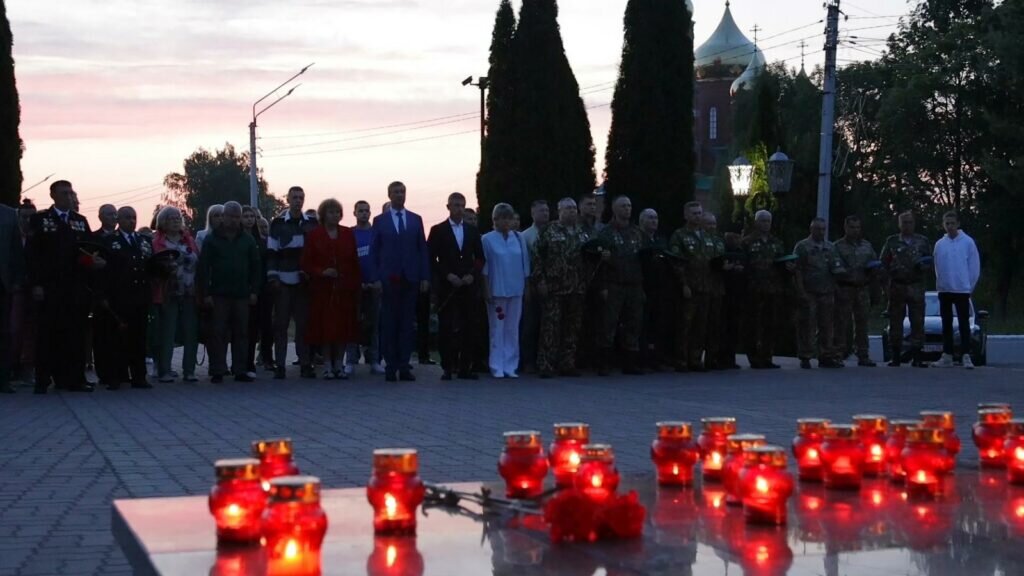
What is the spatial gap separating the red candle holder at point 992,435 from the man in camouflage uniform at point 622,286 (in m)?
11.0

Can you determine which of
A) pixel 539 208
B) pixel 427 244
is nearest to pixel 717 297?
pixel 539 208

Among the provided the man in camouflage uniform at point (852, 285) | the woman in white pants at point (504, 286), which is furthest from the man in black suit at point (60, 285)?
the man in camouflage uniform at point (852, 285)

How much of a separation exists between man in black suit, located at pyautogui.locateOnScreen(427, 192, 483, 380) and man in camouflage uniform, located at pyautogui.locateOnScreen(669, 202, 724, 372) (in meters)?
2.62

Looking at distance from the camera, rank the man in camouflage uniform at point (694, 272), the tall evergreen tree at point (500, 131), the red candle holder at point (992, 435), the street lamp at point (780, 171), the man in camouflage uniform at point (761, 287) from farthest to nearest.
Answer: the street lamp at point (780, 171) → the tall evergreen tree at point (500, 131) → the man in camouflage uniform at point (761, 287) → the man in camouflage uniform at point (694, 272) → the red candle holder at point (992, 435)

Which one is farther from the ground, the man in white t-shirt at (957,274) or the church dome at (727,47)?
the church dome at (727,47)

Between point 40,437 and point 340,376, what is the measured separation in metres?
6.93

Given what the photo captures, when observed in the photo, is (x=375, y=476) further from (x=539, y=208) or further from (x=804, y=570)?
(x=539, y=208)

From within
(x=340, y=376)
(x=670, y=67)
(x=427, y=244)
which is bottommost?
(x=340, y=376)

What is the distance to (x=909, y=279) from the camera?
782 inches

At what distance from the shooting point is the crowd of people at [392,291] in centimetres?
1583

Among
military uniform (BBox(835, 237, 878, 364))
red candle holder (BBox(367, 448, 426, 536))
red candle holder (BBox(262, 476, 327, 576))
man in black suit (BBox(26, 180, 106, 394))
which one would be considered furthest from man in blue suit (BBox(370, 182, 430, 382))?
red candle holder (BBox(262, 476, 327, 576))

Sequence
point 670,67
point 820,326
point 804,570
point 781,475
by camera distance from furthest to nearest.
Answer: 1. point 670,67
2. point 820,326
3. point 781,475
4. point 804,570

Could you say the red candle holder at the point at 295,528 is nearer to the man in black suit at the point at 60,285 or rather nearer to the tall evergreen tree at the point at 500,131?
the man in black suit at the point at 60,285

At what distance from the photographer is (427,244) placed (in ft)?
57.1
